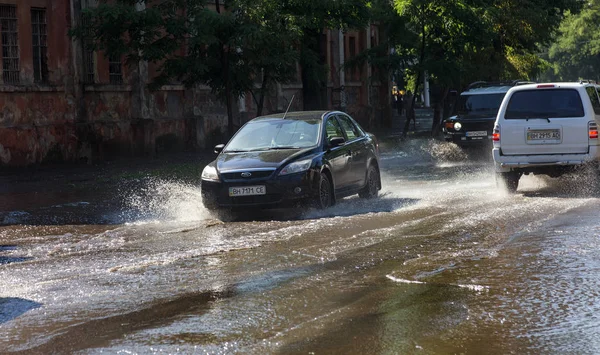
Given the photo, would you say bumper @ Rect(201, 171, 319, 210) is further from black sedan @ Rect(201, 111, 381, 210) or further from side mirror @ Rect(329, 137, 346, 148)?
side mirror @ Rect(329, 137, 346, 148)

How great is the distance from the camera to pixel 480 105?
2592cm

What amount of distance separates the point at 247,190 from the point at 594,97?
249 inches

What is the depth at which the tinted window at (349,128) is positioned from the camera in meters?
15.9

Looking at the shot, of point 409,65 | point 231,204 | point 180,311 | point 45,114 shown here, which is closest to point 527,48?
point 409,65

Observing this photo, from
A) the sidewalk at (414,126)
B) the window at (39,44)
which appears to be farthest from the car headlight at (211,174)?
the sidewalk at (414,126)

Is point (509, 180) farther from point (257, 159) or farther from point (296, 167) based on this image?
point (257, 159)

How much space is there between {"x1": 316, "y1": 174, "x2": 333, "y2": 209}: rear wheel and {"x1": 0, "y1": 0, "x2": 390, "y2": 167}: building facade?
11505 millimetres

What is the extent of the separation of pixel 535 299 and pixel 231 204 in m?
6.84

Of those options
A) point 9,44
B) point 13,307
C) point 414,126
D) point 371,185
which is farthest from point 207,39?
point 414,126

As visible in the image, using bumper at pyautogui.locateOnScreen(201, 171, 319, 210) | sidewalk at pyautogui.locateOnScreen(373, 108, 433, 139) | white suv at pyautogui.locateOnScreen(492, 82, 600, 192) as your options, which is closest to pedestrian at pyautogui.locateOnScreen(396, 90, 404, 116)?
sidewalk at pyautogui.locateOnScreen(373, 108, 433, 139)

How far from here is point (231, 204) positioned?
13.7 m

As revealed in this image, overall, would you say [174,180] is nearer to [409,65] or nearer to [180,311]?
[180,311]

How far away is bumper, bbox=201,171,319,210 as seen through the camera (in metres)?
13.6

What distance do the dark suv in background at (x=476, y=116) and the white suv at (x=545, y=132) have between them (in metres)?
9.35
